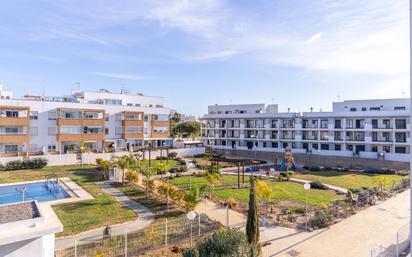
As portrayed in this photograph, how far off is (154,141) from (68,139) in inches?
652

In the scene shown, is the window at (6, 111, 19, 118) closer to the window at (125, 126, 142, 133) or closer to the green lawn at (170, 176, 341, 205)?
the window at (125, 126, 142, 133)

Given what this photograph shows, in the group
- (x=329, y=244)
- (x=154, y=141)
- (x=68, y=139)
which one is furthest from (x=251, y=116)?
(x=329, y=244)

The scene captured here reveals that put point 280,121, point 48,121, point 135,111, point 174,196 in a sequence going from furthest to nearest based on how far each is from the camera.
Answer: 1. point 280,121
2. point 135,111
3. point 48,121
4. point 174,196

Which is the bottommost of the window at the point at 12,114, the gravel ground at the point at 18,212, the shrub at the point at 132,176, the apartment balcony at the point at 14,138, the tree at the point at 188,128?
the shrub at the point at 132,176

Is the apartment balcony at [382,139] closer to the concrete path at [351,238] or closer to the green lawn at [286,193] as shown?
the green lawn at [286,193]

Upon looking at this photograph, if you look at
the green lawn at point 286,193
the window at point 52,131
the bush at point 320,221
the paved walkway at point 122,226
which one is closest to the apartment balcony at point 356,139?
the green lawn at point 286,193

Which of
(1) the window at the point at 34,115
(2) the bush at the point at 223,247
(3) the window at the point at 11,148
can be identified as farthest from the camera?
(1) the window at the point at 34,115

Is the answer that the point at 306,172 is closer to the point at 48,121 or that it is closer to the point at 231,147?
the point at 231,147

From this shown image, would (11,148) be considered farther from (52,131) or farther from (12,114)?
(52,131)

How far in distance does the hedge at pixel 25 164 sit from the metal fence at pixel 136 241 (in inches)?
1083

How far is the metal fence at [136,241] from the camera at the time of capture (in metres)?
13.6

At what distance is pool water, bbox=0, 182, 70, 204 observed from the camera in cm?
2536

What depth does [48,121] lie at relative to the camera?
4528 cm

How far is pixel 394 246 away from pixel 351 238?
1.99m
